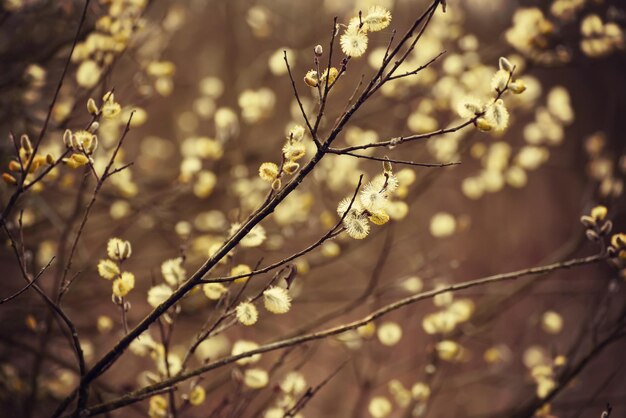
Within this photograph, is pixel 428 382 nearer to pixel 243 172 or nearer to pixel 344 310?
pixel 344 310

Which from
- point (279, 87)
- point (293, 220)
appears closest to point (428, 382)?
point (293, 220)

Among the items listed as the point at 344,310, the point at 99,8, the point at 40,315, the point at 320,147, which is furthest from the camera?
the point at 40,315

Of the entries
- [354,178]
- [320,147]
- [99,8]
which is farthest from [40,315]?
[320,147]

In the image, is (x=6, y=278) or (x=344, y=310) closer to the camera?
Result: (x=344, y=310)

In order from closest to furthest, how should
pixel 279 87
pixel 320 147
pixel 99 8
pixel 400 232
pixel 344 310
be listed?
pixel 320 147
pixel 344 310
pixel 99 8
pixel 400 232
pixel 279 87

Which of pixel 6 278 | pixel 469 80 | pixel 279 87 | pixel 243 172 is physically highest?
pixel 279 87

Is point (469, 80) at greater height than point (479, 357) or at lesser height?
greater
